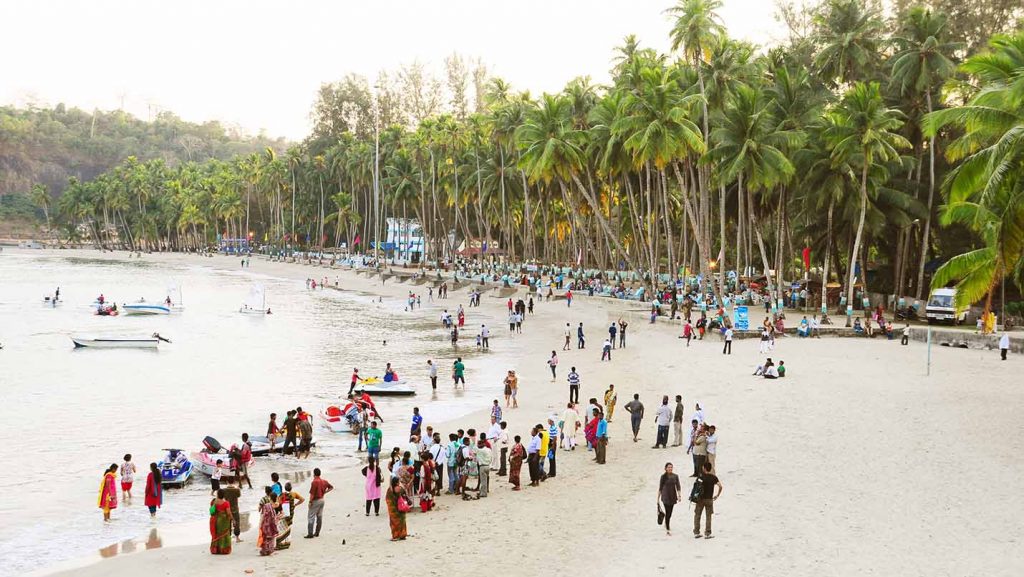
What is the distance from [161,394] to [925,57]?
41189 millimetres

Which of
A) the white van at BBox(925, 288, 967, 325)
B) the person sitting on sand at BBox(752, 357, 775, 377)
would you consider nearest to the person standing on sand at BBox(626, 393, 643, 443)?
the person sitting on sand at BBox(752, 357, 775, 377)

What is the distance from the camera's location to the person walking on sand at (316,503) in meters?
14.8

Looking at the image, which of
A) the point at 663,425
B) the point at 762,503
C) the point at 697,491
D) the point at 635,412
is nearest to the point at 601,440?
the point at 663,425

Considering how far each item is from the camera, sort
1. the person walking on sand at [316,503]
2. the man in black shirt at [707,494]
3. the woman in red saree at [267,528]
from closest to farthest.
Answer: the man in black shirt at [707,494], the woman in red saree at [267,528], the person walking on sand at [316,503]

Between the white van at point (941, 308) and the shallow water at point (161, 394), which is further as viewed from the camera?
the white van at point (941, 308)

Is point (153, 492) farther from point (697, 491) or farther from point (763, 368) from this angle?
point (763, 368)

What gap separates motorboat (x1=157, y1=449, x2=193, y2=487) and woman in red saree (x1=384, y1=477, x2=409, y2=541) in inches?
276

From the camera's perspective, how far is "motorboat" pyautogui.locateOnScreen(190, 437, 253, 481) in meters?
19.0

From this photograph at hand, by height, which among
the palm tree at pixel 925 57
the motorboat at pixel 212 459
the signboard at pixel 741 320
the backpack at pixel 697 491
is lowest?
the motorboat at pixel 212 459

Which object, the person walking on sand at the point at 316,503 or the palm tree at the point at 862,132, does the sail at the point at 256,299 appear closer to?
the palm tree at the point at 862,132

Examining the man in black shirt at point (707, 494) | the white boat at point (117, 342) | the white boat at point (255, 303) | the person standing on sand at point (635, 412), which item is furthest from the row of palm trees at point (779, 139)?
the white boat at point (117, 342)

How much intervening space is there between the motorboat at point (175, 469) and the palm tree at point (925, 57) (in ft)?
131

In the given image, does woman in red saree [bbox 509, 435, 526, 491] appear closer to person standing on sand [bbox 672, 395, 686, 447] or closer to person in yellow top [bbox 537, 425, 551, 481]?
person in yellow top [bbox 537, 425, 551, 481]

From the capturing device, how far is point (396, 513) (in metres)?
14.2
